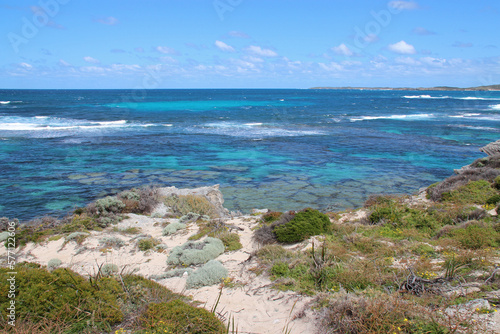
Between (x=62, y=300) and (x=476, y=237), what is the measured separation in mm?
7928

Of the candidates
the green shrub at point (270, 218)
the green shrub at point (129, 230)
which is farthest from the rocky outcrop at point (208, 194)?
the green shrub at point (129, 230)

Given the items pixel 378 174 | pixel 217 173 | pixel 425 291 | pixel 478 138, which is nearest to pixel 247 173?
pixel 217 173

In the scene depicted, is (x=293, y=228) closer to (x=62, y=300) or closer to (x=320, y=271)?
(x=320, y=271)

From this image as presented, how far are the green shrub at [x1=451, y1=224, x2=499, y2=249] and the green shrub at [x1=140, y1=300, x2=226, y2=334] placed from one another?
5628 mm

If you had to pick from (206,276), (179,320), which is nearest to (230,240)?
(206,276)

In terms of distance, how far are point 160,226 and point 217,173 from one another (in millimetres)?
9746

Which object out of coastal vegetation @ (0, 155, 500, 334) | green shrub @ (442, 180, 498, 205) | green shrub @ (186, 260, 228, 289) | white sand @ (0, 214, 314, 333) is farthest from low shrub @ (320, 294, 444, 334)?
green shrub @ (442, 180, 498, 205)

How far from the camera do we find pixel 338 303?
5105mm

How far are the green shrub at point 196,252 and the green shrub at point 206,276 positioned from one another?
66 centimetres

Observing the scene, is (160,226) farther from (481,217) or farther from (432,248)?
(481,217)

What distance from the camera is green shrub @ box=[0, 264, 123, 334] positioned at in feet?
15.0

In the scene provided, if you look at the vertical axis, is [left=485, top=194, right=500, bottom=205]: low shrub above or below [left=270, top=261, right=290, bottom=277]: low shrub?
above

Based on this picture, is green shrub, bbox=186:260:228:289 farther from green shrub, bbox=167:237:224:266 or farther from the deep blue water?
the deep blue water

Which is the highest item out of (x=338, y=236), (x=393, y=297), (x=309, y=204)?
(x=393, y=297)
